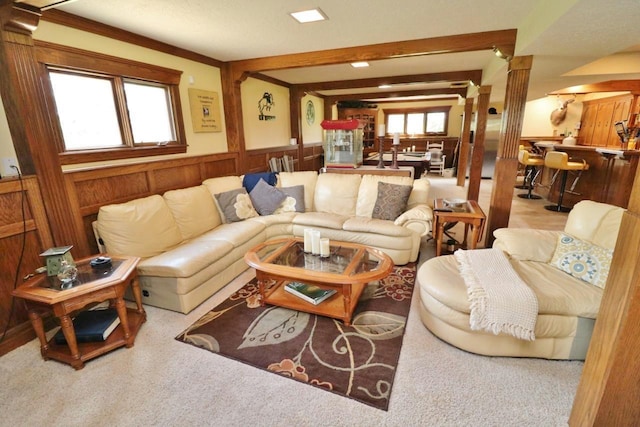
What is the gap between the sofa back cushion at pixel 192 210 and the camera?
3.14m

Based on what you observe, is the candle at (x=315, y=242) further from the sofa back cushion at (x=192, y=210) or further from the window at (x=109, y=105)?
the window at (x=109, y=105)

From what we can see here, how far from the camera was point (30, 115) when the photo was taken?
214 centimetres

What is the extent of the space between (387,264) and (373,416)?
1.07 m

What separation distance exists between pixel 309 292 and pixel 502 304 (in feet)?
4.50

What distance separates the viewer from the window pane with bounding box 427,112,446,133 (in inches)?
399

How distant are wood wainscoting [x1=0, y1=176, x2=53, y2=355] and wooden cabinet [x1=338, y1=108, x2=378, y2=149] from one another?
8726 millimetres

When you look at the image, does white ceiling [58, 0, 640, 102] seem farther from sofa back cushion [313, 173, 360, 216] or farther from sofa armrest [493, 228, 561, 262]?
sofa back cushion [313, 173, 360, 216]

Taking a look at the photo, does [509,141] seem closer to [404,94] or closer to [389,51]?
[389,51]

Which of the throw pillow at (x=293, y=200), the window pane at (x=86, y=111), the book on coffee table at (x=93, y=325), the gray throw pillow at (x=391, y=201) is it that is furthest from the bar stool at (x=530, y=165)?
the book on coffee table at (x=93, y=325)

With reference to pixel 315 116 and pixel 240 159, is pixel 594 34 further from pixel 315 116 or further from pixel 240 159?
pixel 315 116

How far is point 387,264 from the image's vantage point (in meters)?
2.33

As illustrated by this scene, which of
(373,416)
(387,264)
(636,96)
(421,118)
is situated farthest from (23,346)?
(421,118)

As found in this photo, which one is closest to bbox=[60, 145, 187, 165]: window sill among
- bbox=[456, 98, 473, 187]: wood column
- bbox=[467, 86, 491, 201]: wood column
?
bbox=[467, 86, 491, 201]: wood column

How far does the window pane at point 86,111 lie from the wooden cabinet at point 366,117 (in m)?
7.72
